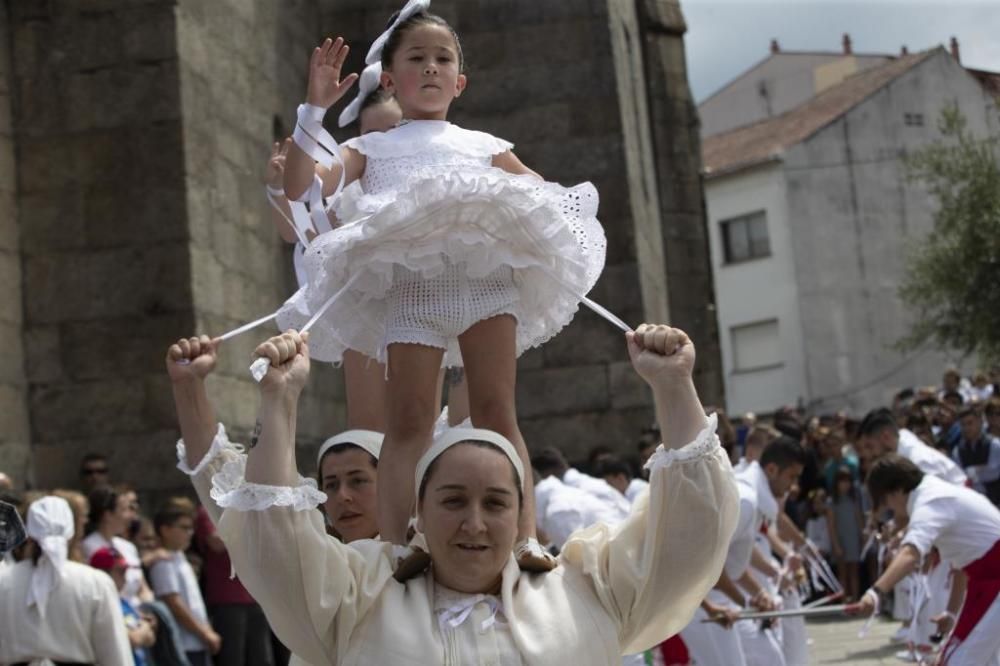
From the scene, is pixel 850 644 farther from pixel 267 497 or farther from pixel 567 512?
pixel 267 497

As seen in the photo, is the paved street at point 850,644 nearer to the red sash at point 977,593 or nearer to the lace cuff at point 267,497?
the red sash at point 977,593

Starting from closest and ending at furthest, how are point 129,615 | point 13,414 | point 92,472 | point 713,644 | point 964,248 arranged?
point 129,615 → point 713,644 → point 92,472 → point 13,414 → point 964,248

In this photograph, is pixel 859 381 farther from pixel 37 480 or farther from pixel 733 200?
pixel 37 480

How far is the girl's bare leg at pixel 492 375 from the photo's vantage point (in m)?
5.15

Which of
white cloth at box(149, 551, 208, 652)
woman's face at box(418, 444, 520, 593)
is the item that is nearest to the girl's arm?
woman's face at box(418, 444, 520, 593)

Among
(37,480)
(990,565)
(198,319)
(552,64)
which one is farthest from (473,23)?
(990,565)

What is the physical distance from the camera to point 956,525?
9336mm

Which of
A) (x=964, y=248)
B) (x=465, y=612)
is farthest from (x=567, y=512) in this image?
(x=964, y=248)

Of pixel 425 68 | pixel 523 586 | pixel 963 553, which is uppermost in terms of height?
pixel 425 68

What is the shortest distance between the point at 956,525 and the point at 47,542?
4891mm

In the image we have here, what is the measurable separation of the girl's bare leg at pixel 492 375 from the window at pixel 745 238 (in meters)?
39.1

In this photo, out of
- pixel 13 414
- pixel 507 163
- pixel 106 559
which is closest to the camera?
pixel 507 163

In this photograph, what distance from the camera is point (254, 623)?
458 inches

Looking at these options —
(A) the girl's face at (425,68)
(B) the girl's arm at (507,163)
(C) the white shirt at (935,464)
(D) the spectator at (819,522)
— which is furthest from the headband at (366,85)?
(D) the spectator at (819,522)
